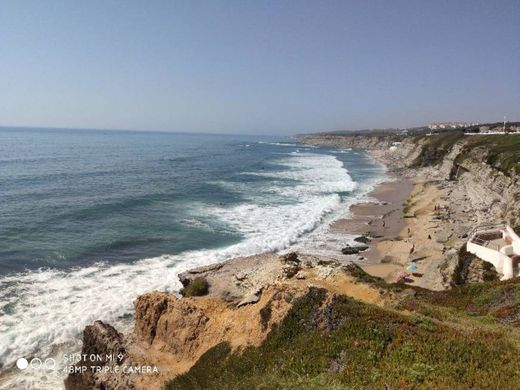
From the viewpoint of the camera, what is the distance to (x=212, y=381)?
40.1ft

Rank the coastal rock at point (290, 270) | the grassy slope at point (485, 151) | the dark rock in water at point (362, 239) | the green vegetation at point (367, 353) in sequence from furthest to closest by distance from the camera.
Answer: the grassy slope at point (485, 151), the dark rock in water at point (362, 239), the coastal rock at point (290, 270), the green vegetation at point (367, 353)

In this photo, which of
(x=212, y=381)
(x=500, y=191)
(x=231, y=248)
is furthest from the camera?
(x=500, y=191)

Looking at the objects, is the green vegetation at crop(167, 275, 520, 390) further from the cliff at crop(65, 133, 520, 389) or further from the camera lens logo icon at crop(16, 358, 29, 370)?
the camera lens logo icon at crop(16, 358, 29, 370)

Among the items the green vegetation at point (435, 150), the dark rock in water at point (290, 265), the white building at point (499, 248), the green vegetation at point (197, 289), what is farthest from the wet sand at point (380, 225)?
the green vegetation at point (435, 150)

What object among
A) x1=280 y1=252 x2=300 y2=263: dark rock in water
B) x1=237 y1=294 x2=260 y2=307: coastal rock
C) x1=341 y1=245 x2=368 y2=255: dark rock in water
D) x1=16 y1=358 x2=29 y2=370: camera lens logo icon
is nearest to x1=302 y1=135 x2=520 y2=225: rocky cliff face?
x1=341 y1=245 x2=368 y2=255: dark rock in water

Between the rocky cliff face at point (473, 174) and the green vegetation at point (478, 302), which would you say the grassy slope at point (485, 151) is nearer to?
the rocky cliff face at point (473, 174)

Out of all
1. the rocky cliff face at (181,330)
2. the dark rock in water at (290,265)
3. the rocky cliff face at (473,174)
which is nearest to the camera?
the rocky cliff face at (181,330)

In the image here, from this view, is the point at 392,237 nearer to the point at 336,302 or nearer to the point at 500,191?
the point at 500,191

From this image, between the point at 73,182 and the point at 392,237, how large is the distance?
46.6 m

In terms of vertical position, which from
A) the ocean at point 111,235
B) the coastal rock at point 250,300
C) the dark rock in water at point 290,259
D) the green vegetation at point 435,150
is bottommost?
the ocean at point 111,235

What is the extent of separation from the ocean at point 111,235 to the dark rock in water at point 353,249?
980mm

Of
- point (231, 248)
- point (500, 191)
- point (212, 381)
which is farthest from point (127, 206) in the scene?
point (500, 191)

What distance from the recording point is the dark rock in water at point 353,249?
113 feet

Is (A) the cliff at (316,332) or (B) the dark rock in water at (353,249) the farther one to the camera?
(B) the dark rock in water at (353,249)
